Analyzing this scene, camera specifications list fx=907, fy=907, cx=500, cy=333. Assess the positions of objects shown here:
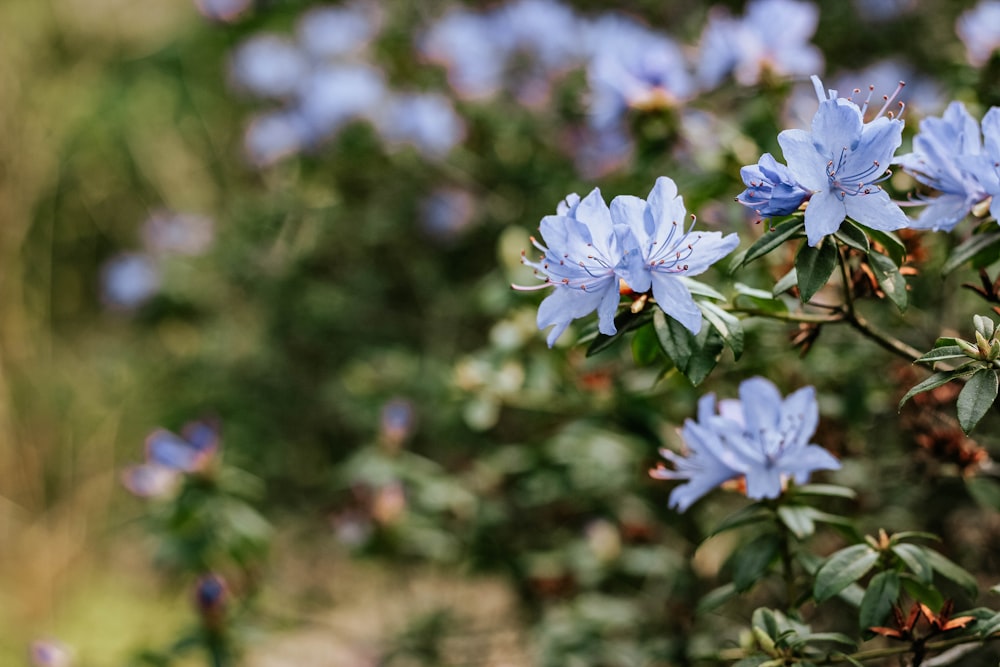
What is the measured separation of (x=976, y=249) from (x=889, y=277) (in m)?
0.13

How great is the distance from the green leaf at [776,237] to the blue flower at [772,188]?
0.03 metres

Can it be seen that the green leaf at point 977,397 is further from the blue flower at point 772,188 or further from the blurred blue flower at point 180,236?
the blurred blue flower at point 180,236

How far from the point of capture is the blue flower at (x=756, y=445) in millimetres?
1096

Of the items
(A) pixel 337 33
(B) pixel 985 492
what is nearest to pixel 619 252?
(B) pixel 985 492

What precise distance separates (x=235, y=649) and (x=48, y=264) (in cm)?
313

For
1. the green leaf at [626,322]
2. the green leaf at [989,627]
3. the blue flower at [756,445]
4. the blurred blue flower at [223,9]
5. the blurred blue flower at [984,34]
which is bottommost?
the green leaf at [989,627]

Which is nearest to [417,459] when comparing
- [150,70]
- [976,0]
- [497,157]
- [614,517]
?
[614,517]

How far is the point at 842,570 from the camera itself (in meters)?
1.08

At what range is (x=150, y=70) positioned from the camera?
4695mm

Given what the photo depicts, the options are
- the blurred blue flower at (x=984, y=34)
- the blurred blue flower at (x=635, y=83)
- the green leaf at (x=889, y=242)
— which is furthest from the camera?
the blurred blue flower at (x=635, y=83)

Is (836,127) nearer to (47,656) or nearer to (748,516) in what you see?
(748,516)

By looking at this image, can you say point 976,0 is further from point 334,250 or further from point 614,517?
point 334,250

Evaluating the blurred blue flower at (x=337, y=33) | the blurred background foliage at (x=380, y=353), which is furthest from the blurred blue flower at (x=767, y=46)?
the blurred blue flower at (x=337, y=33)

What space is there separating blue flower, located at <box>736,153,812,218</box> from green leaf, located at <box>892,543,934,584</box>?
1.51 feet
